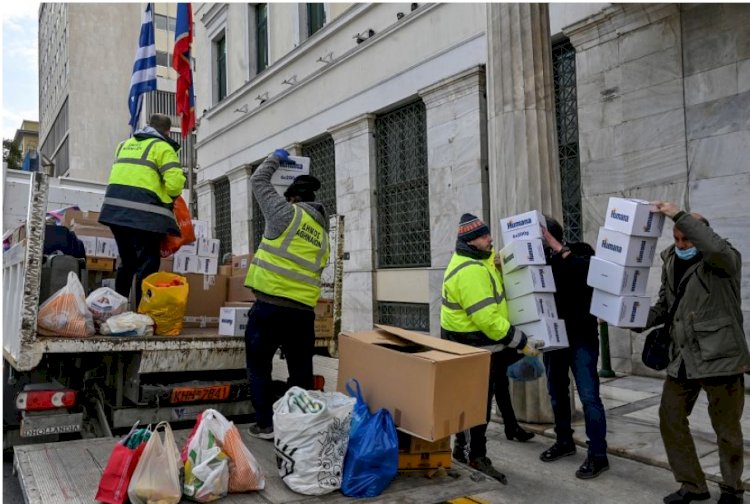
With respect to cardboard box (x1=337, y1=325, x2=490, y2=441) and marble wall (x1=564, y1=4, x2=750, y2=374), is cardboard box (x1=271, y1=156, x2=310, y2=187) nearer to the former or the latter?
cardboard box (x1=337, y1=325, x2=490, y2=441)

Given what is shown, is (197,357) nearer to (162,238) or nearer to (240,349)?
(240,349)

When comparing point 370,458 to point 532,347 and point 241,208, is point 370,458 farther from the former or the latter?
point 241,208

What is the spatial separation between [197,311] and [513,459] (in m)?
2.92

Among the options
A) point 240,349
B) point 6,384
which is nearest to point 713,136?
point 240,349


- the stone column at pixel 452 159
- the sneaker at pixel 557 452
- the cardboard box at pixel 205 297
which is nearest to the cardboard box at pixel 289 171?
the cardboard box at pixel 205 297

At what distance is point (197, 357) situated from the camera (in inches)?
177

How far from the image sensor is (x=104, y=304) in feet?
14.5

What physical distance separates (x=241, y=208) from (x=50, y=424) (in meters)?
12.2

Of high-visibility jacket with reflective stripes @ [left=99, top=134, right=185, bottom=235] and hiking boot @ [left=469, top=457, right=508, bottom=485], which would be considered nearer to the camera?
hiking boot @ [left=469, top=457, right=508, bottom=485]

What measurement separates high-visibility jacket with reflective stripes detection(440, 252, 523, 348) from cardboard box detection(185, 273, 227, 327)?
2.29 metres

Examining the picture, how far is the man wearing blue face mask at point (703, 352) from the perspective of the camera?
3.58 metres

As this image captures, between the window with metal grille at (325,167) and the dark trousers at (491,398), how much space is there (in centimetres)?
792


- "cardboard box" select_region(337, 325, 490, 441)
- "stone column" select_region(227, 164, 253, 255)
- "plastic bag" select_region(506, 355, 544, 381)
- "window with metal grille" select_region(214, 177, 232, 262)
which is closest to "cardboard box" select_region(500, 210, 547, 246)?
"plastic bag" select_region(506, 355, 544, 381)

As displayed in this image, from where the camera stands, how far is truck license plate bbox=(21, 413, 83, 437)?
13.2 ft
